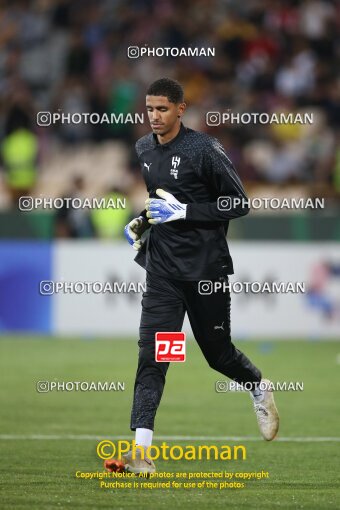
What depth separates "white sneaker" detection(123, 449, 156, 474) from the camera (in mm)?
7500

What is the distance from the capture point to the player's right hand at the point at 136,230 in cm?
807

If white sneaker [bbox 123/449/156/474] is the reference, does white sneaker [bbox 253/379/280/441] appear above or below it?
above

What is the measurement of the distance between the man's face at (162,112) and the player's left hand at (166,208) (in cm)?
40

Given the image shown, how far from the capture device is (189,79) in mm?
20984

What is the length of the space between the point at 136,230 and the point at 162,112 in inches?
31.7

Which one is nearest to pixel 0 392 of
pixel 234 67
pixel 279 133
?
pixel 279 133

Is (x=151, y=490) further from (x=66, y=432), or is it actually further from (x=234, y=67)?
(x=234, y=67)

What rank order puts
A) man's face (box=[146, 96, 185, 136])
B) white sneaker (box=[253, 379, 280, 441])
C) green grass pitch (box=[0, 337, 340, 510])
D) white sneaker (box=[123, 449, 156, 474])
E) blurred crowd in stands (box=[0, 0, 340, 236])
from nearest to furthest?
green grass pitch (box=[0, 337, 340, 510]) → white sneaker (box=[123, 449, 156, 474]) → man's face (box=[146, 96, 185, 136]) → white sneaker (box=[253, 379, 280, 441]) → blurred crowd in stands (box=[0, 0, 340, 236])

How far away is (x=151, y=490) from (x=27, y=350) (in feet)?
28.8

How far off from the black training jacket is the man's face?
135mm

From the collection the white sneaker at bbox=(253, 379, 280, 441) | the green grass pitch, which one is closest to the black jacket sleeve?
the white sneaker at bbox=(253, 379, 280, 441)

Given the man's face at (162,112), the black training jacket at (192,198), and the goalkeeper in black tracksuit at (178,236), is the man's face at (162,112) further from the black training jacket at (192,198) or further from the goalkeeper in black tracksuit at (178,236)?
the black training jacket at (192,198)

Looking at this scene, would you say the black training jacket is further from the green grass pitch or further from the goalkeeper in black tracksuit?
the green grass pitch

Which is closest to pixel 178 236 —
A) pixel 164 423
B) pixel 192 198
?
pixel 192 198
